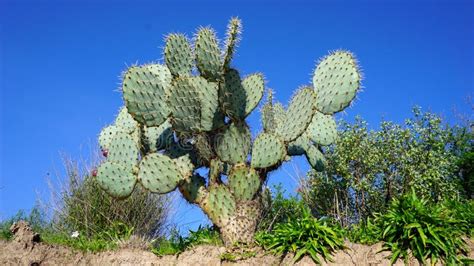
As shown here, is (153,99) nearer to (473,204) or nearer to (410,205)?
(410,205)

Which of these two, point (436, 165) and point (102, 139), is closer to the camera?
point (102, 139)

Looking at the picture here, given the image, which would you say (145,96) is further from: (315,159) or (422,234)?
(422,234)

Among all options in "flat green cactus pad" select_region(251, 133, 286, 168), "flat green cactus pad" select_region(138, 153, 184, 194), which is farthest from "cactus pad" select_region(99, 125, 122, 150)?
"flat green cactus pad" select_region(251, 133, 286, 168)

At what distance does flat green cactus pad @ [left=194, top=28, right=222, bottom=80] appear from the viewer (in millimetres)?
6195

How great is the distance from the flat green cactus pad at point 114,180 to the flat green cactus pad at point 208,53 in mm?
1567

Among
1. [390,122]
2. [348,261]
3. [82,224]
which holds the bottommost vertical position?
[348,261]

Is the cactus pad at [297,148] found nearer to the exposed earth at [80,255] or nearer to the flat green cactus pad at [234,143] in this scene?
the flat green cactus pad at [234,143]

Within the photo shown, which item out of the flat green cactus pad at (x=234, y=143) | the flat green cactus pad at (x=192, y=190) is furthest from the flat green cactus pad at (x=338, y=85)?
the flat green cactus pad at (x=192, y=190)

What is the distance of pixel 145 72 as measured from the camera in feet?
21.1

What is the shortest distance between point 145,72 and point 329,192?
4.04 metres

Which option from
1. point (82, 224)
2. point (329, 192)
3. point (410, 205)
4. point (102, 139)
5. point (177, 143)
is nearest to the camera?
point (410, 205)

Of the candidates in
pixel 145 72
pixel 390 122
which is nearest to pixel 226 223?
pixel 145 72

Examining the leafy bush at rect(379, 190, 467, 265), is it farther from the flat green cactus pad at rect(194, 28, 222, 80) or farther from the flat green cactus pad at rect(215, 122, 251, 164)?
the flat green cactus pad at rect(194, 28, 222, 80)

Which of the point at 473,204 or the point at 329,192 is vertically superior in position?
the point at 329,192
